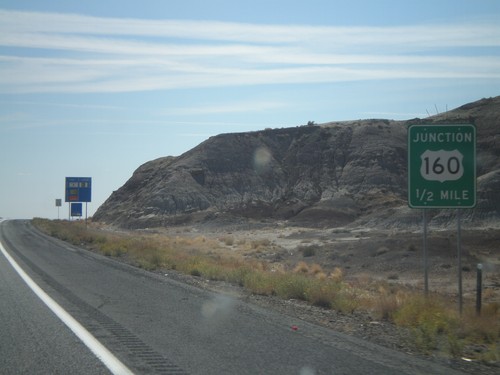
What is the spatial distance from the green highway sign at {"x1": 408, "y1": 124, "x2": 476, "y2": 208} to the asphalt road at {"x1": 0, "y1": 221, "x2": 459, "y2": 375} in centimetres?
379

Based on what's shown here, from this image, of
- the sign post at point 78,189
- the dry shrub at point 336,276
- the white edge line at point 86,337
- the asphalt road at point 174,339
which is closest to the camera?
the white edge line at point 86,337

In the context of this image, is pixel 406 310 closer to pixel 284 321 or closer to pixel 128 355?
pixel 284 321

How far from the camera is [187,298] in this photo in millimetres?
14977

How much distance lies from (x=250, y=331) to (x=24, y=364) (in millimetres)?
3821

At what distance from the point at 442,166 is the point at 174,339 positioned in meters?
6.46

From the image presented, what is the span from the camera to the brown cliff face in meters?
76.2

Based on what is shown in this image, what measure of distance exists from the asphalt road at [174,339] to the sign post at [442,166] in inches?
148

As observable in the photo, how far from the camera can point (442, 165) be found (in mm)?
13000

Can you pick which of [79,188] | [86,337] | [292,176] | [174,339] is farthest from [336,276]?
[292,176]

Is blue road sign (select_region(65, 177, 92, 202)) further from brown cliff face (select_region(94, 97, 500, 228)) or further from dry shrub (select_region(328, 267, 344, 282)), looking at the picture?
dry shrub (select_region(328, 267, 344, 282))

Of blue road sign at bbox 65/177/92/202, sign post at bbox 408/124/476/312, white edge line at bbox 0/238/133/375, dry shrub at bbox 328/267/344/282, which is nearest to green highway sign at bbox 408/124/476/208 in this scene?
sign post at bbox 408/124/476/312

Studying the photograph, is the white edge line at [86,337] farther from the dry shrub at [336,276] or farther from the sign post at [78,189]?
the sign post at [78,189]

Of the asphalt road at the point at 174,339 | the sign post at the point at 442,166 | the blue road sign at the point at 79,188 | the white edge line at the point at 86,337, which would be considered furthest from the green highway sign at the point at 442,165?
the blue road sign at the point at 79,188

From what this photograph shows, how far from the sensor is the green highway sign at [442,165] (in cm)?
1277
